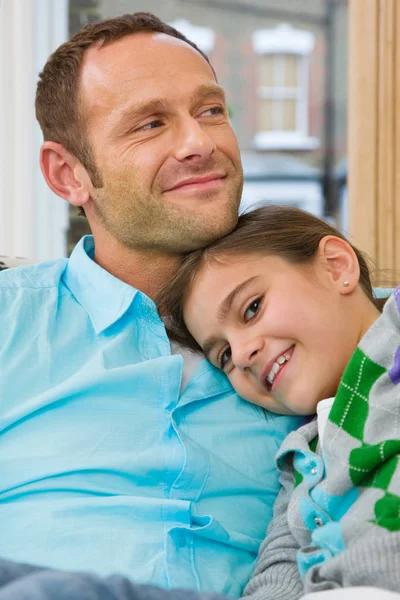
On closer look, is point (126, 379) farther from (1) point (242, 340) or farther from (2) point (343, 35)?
(2) point (343, 35)

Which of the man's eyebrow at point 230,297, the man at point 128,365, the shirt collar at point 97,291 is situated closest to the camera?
the man at point 128,365

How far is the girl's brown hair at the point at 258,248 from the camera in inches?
58.6

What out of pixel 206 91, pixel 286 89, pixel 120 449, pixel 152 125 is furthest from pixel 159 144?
pixel 286 89

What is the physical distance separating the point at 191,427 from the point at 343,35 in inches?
248

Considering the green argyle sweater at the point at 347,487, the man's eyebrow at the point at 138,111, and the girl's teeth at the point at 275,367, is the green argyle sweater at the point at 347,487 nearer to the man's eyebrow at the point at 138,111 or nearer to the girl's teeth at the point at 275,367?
the girl's teeth at the point at 275,367

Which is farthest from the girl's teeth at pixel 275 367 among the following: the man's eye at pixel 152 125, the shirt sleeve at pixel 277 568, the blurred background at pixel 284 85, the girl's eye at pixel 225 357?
the blurred background at pixel 284 85

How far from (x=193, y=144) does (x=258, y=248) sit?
0.92 feet

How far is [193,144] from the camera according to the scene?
1.62 m

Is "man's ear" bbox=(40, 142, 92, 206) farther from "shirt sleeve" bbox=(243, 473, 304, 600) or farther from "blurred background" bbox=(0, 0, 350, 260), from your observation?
"blurred background" bbox=(0, 0, 350, 260)

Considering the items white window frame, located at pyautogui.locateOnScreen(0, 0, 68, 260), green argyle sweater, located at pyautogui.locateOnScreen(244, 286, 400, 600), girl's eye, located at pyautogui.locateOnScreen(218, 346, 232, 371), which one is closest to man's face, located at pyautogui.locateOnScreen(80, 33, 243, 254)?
girl's eye, located at pyautogui.locateOnScreen(218, 346, 232, 371)

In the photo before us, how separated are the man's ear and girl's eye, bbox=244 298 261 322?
0.55 metres

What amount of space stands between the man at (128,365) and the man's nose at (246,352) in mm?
106

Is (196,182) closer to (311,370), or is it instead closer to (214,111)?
(214,111)

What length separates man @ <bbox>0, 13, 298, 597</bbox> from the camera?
4.28 feet
